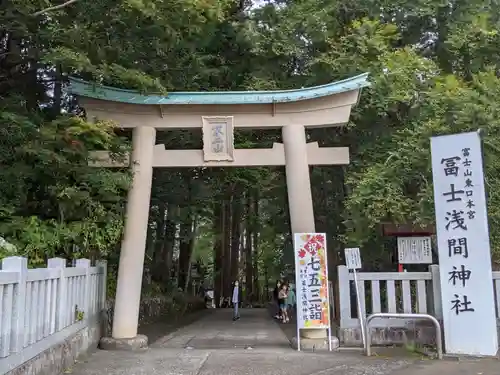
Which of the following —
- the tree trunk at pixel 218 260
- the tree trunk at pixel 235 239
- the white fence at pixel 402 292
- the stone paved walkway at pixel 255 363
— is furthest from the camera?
the tree trunk at pixel 235 239

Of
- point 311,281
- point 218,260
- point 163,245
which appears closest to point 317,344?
point 311,281

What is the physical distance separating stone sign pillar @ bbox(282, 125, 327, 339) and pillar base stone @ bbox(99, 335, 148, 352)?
306 cm

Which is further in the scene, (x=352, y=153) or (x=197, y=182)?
(x=197, y=182)

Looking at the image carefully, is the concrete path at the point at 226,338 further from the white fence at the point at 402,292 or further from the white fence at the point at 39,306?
the white fence at the point at 39,306

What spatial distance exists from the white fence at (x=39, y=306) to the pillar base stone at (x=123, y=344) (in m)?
0.54

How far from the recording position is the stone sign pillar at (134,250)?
31.9ft

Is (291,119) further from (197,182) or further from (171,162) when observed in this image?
(197,182)

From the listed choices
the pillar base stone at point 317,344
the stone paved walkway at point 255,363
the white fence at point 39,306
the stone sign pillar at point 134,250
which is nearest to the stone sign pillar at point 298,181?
the pillar base stone at point 317,344

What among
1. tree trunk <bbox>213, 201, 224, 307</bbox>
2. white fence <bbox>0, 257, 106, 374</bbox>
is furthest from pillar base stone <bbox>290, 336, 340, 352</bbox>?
tree trunk <bbox>213, 201, 224, 307</bbox>

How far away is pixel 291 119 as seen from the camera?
10.5 meters

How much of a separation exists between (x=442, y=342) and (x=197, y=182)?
8.66m

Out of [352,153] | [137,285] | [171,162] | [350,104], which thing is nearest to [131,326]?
[137,285]

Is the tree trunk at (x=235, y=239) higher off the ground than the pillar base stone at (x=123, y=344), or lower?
higher

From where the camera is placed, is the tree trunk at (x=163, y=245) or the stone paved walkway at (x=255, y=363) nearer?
the stone paved walkway at (x=255, y=363)
